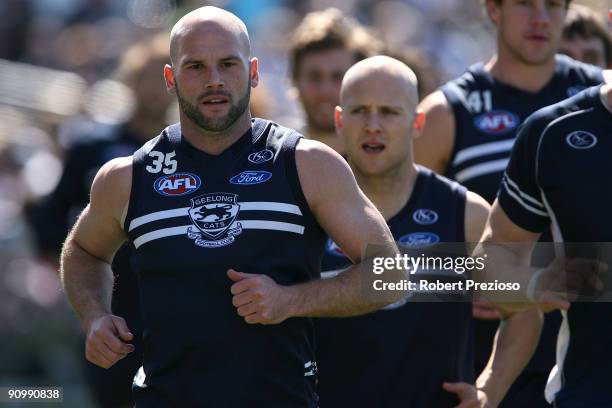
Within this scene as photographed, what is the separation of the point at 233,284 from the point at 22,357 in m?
6.65

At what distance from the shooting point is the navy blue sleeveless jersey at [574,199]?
5.91 metres

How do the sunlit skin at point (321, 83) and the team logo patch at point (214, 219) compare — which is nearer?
the team logo patch at point (214, 219)

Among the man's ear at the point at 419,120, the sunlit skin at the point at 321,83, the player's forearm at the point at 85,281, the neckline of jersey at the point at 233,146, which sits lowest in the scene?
the player's forearm at the point at 85,281

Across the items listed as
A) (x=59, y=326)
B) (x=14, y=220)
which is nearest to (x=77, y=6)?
(x=14, y=220)

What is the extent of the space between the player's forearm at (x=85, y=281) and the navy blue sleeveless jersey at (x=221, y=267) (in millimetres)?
272

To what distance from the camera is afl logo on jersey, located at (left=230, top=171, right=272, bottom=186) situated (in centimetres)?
571

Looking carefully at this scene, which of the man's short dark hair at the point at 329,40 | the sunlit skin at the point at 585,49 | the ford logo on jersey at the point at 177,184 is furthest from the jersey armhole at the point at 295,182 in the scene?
the sunlit skin at the point at 585,49

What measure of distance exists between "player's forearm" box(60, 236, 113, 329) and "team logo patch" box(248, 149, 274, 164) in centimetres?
86

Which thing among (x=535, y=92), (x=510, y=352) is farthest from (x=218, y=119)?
(x=535, y=92)

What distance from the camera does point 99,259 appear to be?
6156 mm

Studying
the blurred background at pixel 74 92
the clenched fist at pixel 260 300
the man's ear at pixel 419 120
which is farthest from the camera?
A: the blurred background at pixel 74 92

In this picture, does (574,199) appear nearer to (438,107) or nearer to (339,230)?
(339,230)

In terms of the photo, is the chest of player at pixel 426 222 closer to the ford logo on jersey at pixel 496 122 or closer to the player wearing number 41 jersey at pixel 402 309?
the player wearing number 41 jersey at pixel 402 309

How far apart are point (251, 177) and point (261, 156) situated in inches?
4.2
